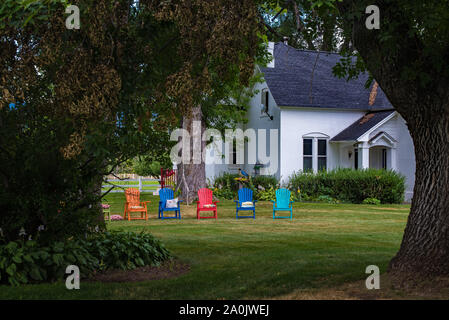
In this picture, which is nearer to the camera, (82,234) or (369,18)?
(369,18)

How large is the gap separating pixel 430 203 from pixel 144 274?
3927 millimetres

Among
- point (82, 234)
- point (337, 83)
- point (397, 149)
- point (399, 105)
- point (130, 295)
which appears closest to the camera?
point (130, 295)

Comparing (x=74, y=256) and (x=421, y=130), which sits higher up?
(x=421, y=130)

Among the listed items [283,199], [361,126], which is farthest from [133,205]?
[361,126]

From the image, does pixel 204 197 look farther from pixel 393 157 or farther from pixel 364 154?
pixel 393 157

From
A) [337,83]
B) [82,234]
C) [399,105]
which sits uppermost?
[337,83]

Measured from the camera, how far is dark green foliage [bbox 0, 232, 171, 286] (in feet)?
22.0

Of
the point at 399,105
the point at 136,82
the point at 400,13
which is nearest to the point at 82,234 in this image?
the point at 136,82

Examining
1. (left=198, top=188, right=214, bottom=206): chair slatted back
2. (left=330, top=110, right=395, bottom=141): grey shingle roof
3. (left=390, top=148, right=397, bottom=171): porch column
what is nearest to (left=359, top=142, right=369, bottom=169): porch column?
(left=330, top=110, right=395, bottom=141): grey shingle roof

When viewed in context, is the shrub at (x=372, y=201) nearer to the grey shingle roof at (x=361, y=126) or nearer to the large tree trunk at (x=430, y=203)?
the grey shingle roof at (x=361, y=126)

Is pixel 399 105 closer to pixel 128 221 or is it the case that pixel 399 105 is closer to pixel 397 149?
pixel 128 221

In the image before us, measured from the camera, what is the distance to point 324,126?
2431cm

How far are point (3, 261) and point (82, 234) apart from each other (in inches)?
53.1

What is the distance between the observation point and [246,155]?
26.6 meters
